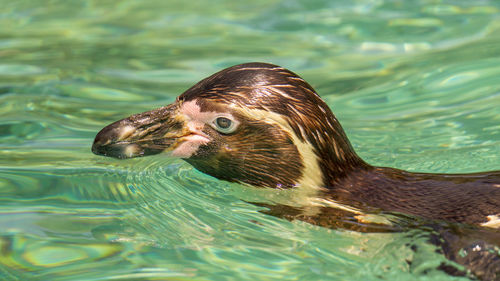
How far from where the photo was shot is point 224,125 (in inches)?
173

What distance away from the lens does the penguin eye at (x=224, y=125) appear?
4363 millimetres

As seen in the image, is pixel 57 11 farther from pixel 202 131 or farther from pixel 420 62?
pixel 202 131

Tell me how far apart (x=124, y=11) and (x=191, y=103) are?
5930 millimetres

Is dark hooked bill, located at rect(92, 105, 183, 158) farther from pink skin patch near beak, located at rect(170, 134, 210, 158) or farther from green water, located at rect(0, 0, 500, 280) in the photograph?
green water, located at rect(0, 0, 500, 280)

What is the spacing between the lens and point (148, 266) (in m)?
4.07

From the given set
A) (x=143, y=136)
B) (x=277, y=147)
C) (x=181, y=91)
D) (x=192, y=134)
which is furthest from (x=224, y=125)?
(x=181, y=91)

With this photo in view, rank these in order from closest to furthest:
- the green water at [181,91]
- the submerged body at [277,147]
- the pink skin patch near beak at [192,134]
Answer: the green water at [181,91] < the submerged body at [277,147] < the pink skin patch near beak at [192,134]

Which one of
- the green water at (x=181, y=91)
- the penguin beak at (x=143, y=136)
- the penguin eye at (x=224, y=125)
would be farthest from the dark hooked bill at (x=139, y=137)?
the green water at (x=181, y=91)

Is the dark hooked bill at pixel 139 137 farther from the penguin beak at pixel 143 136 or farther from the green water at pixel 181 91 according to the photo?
the green water at pixel 181 91

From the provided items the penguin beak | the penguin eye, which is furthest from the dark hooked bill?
the penguin eye

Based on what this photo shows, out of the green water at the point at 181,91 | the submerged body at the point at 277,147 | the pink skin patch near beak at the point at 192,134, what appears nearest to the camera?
the green water at the point at 181,91

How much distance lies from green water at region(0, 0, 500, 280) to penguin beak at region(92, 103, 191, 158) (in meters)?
0.46

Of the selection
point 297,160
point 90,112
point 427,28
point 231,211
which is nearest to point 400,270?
point 297,160

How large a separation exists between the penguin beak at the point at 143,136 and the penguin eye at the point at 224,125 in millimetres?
188
